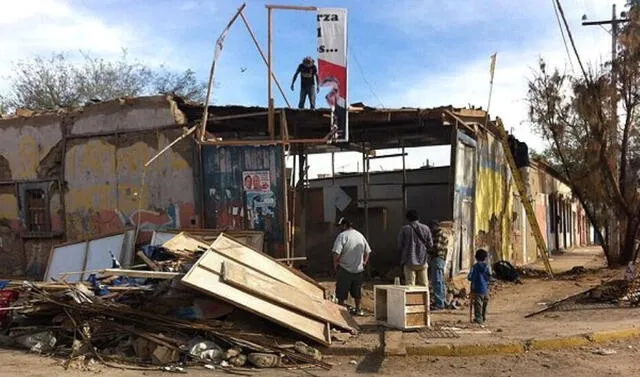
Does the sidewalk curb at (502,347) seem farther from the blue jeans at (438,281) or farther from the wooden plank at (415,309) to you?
the blue jeans at (438,281)

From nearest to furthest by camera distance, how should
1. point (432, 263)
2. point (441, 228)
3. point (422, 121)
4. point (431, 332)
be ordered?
point (431, 332)
point (432, 263)
point (441, 228)
point (422, 121)

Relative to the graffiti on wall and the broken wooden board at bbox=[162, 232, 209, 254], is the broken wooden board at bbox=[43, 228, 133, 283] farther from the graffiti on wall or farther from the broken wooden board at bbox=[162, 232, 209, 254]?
the broken wooden board at bbox=[162, 232, 209, 254]

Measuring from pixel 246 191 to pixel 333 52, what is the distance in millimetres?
3284

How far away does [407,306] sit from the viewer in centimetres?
932

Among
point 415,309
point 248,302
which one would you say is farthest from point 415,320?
point 248,302

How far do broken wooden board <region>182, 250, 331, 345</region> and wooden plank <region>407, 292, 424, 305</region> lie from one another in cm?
128

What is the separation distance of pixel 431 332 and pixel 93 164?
8739mm

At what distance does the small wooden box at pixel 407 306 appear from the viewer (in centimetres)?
928

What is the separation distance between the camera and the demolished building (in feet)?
43.8

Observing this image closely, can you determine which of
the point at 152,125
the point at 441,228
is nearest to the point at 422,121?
the point at 441,228

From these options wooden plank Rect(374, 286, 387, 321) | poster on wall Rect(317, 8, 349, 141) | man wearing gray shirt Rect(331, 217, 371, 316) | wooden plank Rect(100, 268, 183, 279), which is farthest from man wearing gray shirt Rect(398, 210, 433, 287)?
wooden plank Rect(100, 268, 183, 279)

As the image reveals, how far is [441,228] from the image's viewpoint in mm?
12539

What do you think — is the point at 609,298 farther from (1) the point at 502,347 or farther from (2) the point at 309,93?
(2) the point at 309,93

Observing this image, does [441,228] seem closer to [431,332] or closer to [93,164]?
[431,332]
